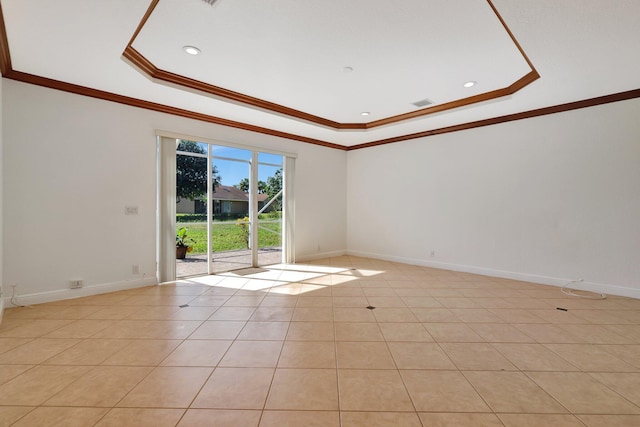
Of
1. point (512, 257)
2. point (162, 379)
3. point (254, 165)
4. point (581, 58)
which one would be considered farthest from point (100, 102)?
point (512, 257)

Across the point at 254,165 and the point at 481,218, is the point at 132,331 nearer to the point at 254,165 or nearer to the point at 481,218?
the point at 254,165

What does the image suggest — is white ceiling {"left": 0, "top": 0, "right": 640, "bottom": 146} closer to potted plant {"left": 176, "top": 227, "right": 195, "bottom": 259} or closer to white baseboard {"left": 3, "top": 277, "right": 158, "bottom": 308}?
white baseboard {"left": 3, "top": 277, "right": 158, "bottom": 308}

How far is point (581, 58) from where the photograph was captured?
2953 mm

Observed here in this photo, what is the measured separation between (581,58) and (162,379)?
4948 millimetres

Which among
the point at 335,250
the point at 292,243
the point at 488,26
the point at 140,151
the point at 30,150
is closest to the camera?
the point at 488,26

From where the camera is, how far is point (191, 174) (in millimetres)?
4871

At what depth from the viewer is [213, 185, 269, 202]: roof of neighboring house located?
504cm

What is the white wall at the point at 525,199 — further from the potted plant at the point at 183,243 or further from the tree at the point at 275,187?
the potted plant at the point at 183,243

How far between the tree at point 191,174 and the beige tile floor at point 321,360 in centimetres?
178

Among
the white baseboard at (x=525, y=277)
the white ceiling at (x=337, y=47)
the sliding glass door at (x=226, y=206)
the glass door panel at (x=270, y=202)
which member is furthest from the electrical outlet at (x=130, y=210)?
the white baseboard at (x=525, y=277)

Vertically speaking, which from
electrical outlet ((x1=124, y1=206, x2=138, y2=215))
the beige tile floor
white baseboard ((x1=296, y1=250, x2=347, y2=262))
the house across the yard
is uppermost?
the house across the yard

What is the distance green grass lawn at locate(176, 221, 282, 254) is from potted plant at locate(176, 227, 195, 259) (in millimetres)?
83

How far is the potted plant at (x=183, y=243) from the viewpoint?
598 cm

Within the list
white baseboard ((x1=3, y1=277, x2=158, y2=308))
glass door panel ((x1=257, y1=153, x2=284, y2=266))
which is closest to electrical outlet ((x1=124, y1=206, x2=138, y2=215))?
white baseboard ((x1=3, y1=277, x2=158, y2=308))
